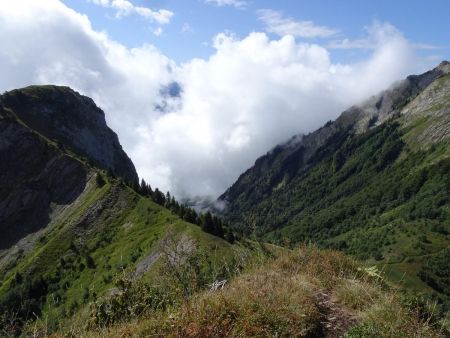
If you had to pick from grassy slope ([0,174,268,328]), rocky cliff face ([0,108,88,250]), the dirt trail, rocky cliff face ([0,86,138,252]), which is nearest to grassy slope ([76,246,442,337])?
the dirt trail

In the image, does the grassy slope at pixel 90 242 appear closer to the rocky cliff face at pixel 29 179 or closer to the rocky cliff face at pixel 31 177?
the rocky cliff face at pixel 31 177

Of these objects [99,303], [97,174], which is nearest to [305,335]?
[99,303]

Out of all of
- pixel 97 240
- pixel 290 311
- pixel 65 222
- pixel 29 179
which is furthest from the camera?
pixel 29 179

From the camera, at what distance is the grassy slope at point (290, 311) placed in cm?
831

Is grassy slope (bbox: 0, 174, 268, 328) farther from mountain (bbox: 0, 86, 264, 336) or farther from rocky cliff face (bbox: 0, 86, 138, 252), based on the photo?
rocky cliff face (bbox: 0, 86, 138, 252)

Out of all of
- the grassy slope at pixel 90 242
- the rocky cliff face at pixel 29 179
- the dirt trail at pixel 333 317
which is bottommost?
the dirt trail at pixel 333 317

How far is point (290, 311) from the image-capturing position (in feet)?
30.5

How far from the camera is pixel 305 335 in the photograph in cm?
910

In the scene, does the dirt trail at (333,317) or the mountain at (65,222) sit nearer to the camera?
the dirt trail at (333,317)

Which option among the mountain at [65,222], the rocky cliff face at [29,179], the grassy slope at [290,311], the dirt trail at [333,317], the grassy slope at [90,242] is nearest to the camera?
the grassy slope at [290,311]

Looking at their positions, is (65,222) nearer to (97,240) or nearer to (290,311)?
(97,240)

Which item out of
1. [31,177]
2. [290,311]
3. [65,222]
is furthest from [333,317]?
[31,177]

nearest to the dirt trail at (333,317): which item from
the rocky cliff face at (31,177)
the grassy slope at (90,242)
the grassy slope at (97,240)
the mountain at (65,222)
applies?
the mountain at (65,222)

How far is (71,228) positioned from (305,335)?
440ft
